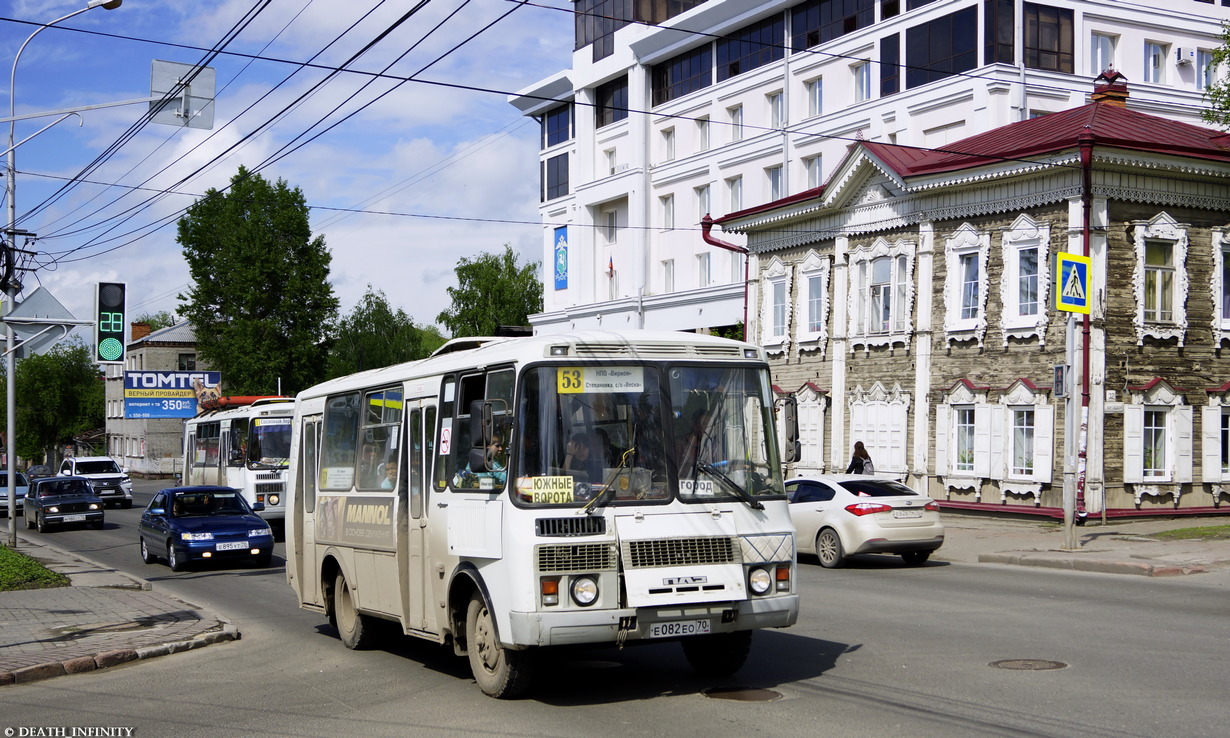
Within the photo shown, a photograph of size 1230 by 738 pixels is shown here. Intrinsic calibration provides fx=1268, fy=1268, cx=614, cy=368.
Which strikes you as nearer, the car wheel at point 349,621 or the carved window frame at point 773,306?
the car wheel at point 349,621

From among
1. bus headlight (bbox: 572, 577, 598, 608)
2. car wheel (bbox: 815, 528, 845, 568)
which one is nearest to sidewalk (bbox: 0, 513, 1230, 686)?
car wheel (bbox: 815, 528, 845, 568)

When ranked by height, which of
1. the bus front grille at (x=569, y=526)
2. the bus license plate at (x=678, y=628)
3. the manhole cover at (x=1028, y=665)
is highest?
the bus front grille at (x=569, y=526)

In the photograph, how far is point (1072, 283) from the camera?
70.7 feet

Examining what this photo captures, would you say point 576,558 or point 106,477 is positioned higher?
point 576,558

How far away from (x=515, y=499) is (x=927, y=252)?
940 inches

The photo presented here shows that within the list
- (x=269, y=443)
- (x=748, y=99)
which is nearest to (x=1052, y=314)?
(x=269, y=443)

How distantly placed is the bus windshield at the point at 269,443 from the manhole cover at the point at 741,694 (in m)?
23.2

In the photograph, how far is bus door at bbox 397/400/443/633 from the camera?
10.5m

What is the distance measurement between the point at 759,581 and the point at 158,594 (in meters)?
11.5

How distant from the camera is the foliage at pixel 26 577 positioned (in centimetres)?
1862

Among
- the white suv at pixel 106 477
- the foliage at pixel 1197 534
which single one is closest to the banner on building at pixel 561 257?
the white suv at pixel 106 477

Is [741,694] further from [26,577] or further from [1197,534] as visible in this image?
[1197,534]

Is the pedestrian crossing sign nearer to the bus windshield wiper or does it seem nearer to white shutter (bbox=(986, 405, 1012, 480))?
white shutter (bbox=(986, 405, 1012, 480))

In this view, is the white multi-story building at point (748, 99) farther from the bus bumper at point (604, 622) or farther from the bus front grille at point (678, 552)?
the bus bumper at point (604, 622)
